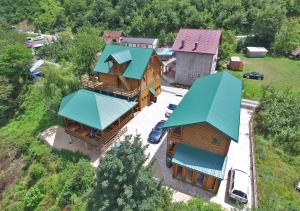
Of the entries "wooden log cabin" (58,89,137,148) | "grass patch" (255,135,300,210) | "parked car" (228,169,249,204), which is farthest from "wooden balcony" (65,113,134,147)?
"grass patch" (255,135,300,210)

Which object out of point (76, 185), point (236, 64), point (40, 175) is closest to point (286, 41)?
point (236, 64)

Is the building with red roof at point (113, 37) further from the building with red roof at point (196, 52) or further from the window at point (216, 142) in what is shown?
the window at point (216, 142)

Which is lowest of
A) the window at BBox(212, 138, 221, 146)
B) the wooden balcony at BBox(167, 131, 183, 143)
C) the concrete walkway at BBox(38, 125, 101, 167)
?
the concrete walkway at BBox(38, 125, 101, 167)

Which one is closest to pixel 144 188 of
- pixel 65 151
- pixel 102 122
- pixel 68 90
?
pixel 102 122

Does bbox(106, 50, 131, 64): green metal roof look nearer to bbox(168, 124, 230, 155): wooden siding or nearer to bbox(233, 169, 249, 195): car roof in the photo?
bbox(168, 124, 230, 155): wooden siding

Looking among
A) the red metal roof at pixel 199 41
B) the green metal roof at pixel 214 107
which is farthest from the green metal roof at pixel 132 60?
the red metal roof at pixel 199 41

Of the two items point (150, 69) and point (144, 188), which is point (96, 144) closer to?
point (144, 188)

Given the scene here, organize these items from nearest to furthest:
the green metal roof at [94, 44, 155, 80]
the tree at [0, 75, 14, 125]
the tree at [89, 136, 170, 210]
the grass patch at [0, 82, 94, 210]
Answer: the tree at [89, 136, 170, 210]
the grass patch at [0, 82, 94, 210]
the green metal roof at [94, 44, 155, 80]
the tree at [0, 75, 14, 125]
